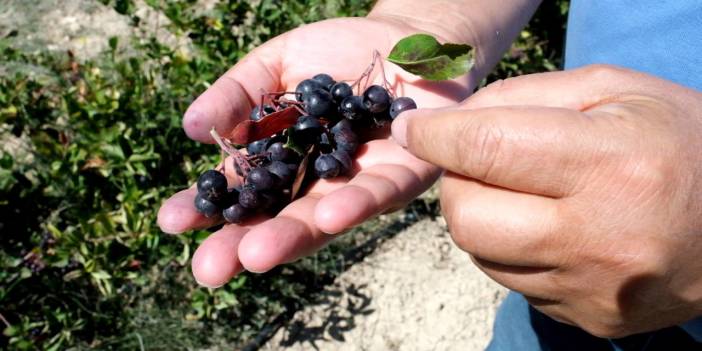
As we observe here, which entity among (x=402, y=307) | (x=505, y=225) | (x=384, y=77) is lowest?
(x=402, y=307)

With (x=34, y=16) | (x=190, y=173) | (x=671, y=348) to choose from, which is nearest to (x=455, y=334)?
(x=671, y=348)

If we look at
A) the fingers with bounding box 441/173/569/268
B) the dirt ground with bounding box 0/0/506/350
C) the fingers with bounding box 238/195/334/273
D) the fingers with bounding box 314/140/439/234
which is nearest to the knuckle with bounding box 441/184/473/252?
the fingers with bounding box 441/173/569/268

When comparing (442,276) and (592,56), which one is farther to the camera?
(442,276)

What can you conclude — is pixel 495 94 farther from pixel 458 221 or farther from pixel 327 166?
pixel 327 166

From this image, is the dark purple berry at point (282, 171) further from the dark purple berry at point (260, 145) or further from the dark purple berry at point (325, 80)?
the dark purple berry at point (325, 80)

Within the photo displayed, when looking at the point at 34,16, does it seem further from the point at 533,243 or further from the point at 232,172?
the point at 533,243

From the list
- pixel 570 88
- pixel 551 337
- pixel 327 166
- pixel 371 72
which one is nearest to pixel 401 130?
pixel 570 88
